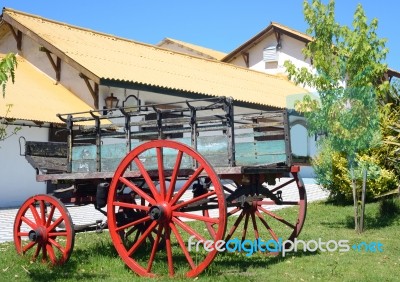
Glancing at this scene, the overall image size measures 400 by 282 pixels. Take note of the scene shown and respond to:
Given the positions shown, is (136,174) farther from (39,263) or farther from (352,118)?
(352,118)

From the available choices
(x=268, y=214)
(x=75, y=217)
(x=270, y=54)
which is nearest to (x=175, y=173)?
(x=268, y=214)

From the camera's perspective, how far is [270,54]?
29.8 meters

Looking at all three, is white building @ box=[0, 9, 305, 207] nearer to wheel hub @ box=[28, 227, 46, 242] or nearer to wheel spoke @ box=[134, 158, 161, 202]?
wheel hub @ box=[28, 227, 46, 242]

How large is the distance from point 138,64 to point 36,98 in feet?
15.0

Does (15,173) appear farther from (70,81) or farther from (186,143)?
(186,143)

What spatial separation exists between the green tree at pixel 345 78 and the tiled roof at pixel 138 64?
7156 mm

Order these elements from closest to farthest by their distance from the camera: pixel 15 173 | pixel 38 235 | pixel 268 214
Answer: pixel 38 235 → pixel 268 214 → pixel 15 173

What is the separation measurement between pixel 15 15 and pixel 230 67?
11.3 m

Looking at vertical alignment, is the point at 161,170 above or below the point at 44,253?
above

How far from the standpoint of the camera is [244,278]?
18.3 feet

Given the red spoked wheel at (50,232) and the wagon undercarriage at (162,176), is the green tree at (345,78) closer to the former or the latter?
the wagon undercarriage at (162,176)

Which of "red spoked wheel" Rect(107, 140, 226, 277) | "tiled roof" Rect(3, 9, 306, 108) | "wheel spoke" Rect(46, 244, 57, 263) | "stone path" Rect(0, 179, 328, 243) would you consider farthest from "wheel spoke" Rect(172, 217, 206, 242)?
"tiled roof" Rect(3, 9, 306, 108)

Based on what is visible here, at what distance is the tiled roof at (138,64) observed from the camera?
16312 mm

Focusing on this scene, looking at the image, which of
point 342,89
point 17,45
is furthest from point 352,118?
point 17,45
